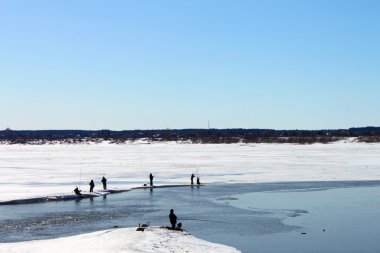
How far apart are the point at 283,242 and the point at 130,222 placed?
23.9ft

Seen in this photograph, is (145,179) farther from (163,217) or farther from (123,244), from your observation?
(123,244)

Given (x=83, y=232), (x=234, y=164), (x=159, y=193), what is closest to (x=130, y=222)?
(x=83, y=232)

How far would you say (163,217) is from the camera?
1027 inches

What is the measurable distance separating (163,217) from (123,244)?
7.87 meters

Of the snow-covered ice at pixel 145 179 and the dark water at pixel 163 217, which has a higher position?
the snow-covered ice at pixel 145 179

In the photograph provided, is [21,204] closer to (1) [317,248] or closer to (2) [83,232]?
(2) [83,232]

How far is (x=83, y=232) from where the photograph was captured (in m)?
22.3

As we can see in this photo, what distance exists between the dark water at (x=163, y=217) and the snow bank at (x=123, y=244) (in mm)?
1310

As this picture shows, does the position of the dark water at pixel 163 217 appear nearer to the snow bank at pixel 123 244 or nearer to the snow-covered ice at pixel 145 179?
the snow bank at pixel 123 244

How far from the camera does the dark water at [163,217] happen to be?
21.4m

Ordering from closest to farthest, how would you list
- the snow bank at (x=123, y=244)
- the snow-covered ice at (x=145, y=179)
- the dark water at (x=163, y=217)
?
the snow bank at (x=123, y=244)
the snow-covered ice at (x=145, y=179)
the dark water at (x=163, y=217)

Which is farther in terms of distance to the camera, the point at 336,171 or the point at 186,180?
the point at 336,171

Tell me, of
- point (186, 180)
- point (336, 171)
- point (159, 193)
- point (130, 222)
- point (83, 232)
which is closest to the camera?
point (83, 232)

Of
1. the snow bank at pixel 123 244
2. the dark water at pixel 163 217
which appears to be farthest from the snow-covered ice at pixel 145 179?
the dark water at pixel 163 217
